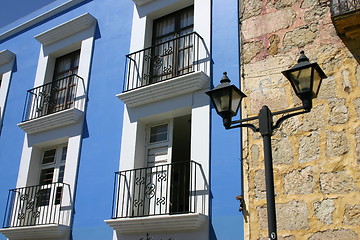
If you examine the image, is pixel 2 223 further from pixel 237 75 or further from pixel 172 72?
pixel 237 75

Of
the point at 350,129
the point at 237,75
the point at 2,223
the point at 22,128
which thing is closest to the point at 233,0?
the point at 237,75

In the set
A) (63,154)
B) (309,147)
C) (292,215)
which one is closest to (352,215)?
(292,215)

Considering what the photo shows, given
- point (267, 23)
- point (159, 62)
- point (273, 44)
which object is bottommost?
point (273, 44)

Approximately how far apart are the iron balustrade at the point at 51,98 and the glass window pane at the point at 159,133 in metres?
2.40

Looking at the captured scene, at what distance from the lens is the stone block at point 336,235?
217 inches

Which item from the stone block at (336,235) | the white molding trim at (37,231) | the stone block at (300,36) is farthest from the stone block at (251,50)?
the white molding trim at (37,231)

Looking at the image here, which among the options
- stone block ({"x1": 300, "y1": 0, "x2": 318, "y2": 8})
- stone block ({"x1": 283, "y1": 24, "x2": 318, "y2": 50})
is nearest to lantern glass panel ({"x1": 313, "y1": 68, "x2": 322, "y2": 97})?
stone block ({"x1": 283, "y1": 24, "x2": 318, "y2": 50})

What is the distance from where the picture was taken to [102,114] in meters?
9.09

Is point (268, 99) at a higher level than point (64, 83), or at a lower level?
lower

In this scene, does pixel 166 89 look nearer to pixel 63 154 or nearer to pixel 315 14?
pixel 315 14

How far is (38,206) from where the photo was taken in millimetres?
9602

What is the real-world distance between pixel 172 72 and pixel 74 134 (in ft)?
8.17

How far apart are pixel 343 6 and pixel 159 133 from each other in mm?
4003

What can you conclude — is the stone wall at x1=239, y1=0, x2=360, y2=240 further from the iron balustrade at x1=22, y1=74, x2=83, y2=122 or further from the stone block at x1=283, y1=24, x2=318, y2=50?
the iron balustrade at x1=22, y1=74, x2=83, y2=122
